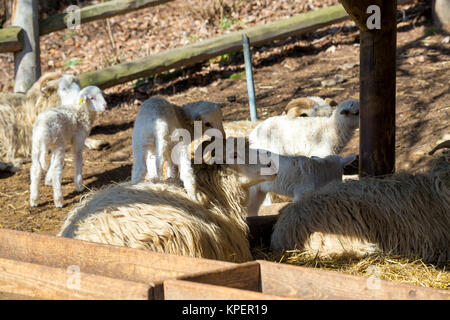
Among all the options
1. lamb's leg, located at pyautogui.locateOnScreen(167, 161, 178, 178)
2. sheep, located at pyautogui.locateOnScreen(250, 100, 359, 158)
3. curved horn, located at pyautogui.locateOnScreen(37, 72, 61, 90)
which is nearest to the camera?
lamb's leg, located at pyautogui.locateOnScreen(167, 161, 178, 178)

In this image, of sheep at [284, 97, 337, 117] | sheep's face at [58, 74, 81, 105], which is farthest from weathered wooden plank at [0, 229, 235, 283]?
sheep at [284, 97, 337, 117]

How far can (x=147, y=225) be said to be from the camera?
3809mm

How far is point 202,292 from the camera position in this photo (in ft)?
7.10

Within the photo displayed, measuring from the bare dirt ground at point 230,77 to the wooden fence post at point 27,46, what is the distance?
135 centimetres

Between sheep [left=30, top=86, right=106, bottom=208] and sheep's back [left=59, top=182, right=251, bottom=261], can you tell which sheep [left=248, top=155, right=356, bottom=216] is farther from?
sheep [left=30, top=86, right=106, bottom=208]

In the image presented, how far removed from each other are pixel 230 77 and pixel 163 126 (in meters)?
6.17

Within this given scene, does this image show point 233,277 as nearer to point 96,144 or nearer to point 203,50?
point 96,144

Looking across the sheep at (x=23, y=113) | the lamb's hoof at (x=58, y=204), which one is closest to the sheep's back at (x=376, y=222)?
the lamb's hoof at (x=58, y=204)

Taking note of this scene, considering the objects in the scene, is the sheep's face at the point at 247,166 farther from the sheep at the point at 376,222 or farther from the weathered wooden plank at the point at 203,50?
the weathered wooden plank at the point at 203,50

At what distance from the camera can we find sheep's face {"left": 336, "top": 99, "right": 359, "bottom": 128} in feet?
22.7

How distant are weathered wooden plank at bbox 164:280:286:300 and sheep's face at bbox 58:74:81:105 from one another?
6245mm

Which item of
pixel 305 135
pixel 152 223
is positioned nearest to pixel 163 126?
pixel 152 223

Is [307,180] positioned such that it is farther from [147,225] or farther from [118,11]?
[118,11]
